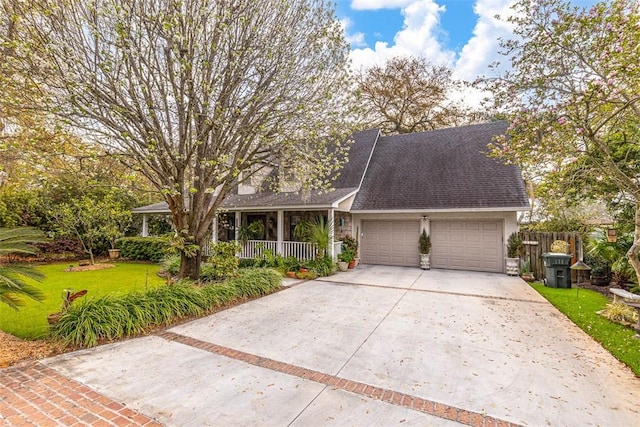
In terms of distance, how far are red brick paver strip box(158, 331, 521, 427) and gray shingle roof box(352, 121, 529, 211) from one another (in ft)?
28.3

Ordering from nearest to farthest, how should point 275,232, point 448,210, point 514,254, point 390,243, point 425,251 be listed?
point 514,254
point 448,210
point 425,251
point 390,243
point 275,232

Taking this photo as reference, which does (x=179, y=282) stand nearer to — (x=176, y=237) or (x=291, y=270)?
(x=176, y=237)

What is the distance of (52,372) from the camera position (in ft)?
11.8

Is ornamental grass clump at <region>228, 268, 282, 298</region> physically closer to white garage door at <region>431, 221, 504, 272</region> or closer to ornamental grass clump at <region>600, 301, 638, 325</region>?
white garage door at <region>431, 221, 504, 272</region>

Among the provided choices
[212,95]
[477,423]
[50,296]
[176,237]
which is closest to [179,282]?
[176,237]

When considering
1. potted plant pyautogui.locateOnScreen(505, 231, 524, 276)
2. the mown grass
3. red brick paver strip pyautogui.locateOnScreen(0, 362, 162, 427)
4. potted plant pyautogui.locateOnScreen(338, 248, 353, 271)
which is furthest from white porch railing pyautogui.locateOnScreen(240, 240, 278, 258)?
the mown grass

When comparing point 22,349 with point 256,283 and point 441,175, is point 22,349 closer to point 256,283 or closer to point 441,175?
point 256,283

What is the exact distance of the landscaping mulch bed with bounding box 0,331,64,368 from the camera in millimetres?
3949

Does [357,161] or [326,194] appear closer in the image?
[326,194]

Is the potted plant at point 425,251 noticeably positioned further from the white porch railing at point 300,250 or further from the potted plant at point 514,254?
the white porch railing at point 300,250

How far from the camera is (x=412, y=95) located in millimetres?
19422

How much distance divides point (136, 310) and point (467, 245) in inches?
418

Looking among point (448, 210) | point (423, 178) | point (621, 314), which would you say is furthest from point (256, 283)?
point (423, 178)

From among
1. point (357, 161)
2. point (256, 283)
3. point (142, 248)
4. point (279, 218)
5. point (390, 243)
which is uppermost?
point (357, 161)
